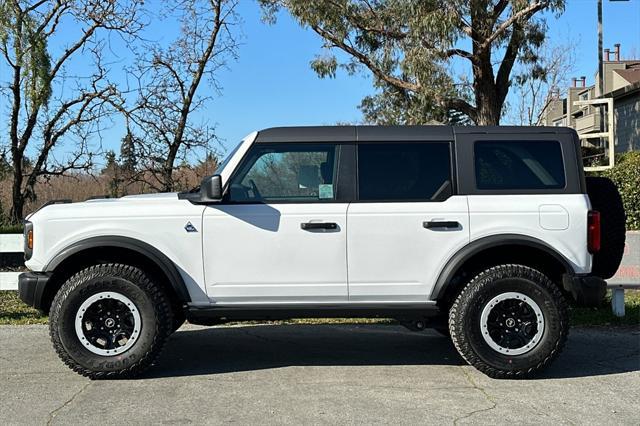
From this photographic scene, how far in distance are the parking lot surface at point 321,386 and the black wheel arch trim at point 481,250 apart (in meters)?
0.85

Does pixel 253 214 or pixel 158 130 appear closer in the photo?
pixel 253 214

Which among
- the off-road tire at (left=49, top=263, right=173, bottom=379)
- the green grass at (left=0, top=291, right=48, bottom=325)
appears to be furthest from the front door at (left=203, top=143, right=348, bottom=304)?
the green grass at (left=0, top=291, right=48, bottom=325)

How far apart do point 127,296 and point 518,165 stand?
344 centimetres

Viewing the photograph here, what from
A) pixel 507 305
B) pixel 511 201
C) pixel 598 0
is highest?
pixel 598 0

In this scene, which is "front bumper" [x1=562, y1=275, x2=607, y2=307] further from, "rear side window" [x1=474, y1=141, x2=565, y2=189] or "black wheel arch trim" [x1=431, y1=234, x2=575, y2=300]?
"rear side window" [x1=474, y1=141, x2=565, y2=189]

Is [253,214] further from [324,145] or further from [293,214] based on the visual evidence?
[324,145]

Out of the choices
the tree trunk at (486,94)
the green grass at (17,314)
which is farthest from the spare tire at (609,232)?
the tree trunk at (486,94)

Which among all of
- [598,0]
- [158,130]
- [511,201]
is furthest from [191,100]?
[598,0]

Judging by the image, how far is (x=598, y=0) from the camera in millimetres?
19219

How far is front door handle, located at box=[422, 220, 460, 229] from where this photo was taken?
5301 millimetres

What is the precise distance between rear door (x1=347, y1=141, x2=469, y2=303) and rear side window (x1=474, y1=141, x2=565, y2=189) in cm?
36

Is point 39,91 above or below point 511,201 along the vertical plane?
above

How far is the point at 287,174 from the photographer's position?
5.43 m

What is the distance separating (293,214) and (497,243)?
5.53 feet
